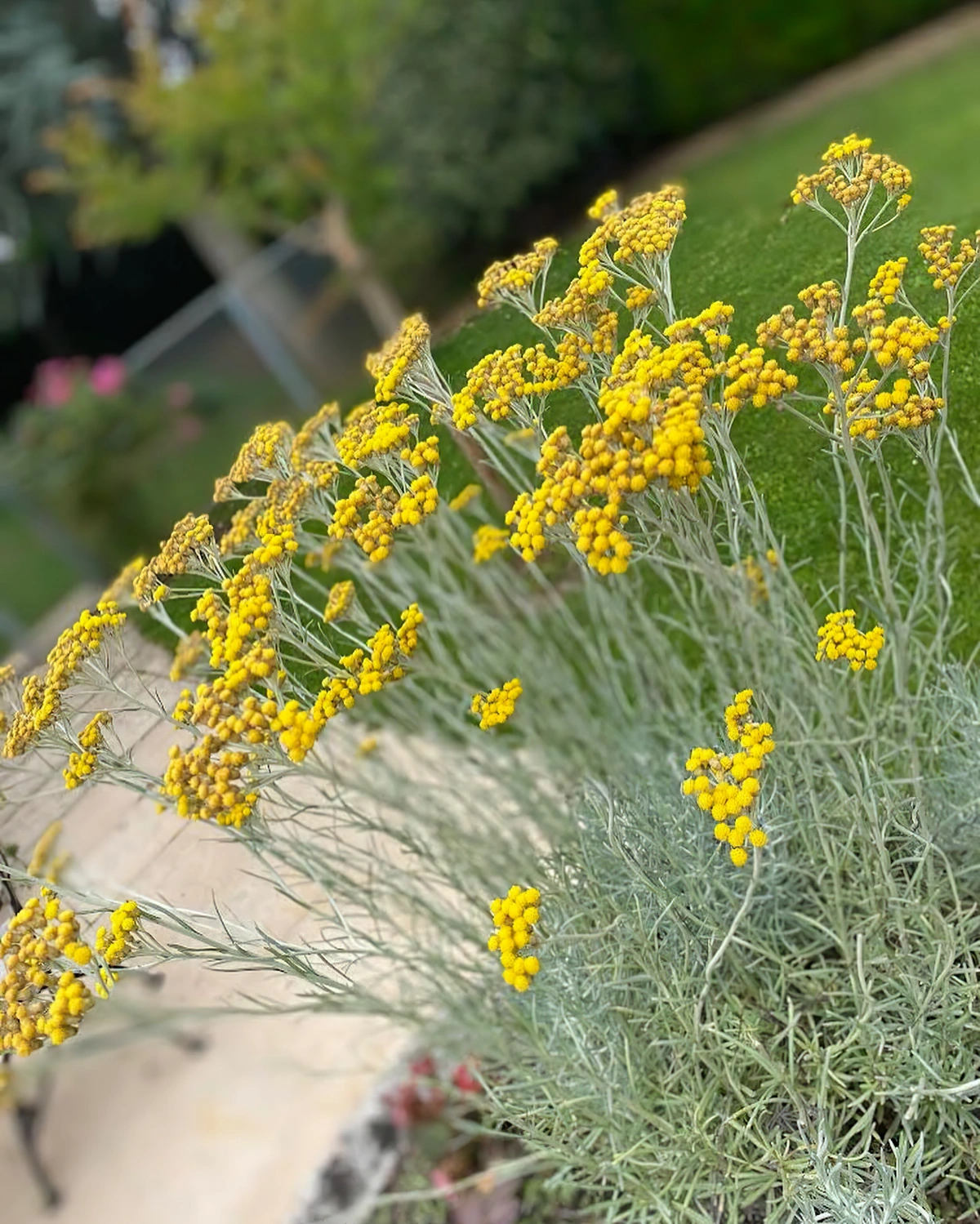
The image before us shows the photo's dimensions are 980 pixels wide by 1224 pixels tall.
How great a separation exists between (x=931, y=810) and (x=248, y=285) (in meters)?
4.06

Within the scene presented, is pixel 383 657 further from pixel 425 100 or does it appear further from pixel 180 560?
pixel 425 100

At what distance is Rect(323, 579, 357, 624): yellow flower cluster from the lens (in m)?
0.79

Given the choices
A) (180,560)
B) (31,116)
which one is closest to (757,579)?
(180,560)

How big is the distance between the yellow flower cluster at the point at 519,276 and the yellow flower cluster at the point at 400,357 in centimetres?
6

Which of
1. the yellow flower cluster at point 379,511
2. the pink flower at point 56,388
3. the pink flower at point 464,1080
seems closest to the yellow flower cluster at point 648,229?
the yellow flower cluster at point 379,511

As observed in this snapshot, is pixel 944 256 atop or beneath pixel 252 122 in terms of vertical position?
beneath

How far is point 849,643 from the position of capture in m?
0.71

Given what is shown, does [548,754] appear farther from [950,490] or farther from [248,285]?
[248,285]

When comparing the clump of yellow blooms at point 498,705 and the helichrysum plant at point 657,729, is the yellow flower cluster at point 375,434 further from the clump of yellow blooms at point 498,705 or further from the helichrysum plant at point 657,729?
the clump of yellow blooms at point 498,705

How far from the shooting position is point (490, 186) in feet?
12.1

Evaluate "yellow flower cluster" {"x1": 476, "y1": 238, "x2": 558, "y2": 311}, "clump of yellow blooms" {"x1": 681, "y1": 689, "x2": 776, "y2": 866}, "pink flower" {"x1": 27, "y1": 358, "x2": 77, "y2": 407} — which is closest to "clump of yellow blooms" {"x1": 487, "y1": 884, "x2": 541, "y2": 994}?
"clump of yellow blooms" {"x1": 681, "y1": 689, "x2": 776, "y2": 866}

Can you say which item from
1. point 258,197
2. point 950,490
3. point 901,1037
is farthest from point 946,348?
point 258,197

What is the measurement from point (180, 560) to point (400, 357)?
0.73 feet

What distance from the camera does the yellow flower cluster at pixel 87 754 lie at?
0.68 meters
